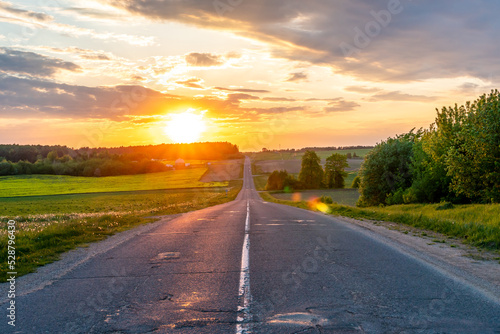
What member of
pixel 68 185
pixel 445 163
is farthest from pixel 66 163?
pixel 445 163

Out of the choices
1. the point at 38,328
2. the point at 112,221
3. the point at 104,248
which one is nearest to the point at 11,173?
the point at 112,221

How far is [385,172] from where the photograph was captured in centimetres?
3759

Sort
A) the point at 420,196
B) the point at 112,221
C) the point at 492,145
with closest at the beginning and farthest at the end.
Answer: the point at 112,221 → the point at 492,145 → the point at 420,196

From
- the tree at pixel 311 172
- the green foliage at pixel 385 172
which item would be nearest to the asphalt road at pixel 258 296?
the green foliage at pixel 385 172

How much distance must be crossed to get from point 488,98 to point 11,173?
362 feet

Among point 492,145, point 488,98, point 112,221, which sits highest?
point 488,98

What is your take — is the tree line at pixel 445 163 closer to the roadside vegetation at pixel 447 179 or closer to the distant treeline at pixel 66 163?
the roadside vegetation at pixel 447 179

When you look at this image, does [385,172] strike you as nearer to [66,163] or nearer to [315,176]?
[315,176]

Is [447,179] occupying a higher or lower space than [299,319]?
higher

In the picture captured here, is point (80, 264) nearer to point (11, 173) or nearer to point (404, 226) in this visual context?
point (404, 226)

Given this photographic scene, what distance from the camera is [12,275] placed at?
8234mm

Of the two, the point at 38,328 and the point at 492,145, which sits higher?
the point at 492,145

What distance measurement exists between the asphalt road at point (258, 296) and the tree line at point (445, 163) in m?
15.3

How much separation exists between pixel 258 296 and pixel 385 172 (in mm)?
34179
